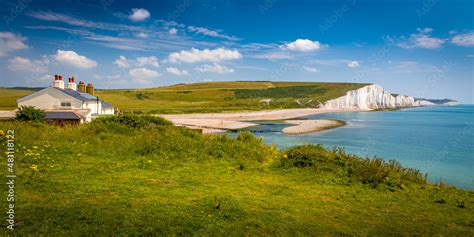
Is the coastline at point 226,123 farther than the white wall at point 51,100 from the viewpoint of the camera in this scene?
Yes

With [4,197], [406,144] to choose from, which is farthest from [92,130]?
[406,144]

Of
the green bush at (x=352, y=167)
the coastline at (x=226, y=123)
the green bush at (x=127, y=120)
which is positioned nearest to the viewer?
the green bush at (x=352, y=167)

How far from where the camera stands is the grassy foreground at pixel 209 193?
27.5 ft

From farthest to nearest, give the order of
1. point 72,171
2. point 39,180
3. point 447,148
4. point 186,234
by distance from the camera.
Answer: point 447,148 → point 72,171 → point 39,180 → point 186,234

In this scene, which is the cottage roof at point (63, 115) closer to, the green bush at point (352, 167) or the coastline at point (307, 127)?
the green bush at point (352, 167)

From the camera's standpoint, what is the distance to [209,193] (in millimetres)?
11484

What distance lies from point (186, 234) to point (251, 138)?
16.1 m

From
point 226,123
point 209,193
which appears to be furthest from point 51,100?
point 226,123

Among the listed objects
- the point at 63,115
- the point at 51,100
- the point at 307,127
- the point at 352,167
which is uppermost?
the point at 51,100

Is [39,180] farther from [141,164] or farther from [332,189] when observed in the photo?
[332,189]

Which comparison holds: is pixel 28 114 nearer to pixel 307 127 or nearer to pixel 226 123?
pixel 226 123

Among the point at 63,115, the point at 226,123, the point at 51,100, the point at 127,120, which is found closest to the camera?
the point at 127,120

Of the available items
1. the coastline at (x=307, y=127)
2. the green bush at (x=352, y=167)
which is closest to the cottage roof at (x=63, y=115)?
the green bush at (x=352, y=167)

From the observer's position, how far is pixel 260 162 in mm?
18281
